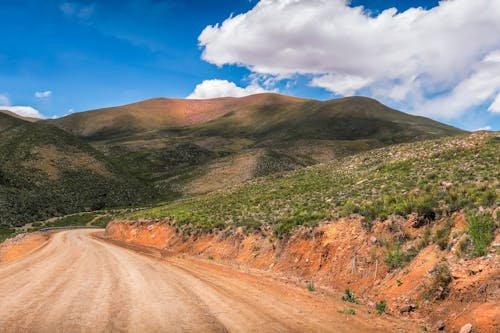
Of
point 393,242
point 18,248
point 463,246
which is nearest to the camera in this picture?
point 463,246

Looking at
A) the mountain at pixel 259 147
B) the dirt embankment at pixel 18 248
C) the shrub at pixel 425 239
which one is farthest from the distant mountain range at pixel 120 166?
the shrub at pixel 425 239

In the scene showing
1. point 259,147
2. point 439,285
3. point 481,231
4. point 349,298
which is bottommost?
point 349,298

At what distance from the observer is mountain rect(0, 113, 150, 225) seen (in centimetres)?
Result: 6425

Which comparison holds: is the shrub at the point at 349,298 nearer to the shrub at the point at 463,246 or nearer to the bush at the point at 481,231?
the shrub at the point at 463,246

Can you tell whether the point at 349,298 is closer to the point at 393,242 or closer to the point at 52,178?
the point at 393,242

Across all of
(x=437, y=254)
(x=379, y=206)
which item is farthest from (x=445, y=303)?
(x=379, y=206)

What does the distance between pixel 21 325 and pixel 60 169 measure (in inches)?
3303

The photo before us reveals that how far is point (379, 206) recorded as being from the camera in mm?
17438

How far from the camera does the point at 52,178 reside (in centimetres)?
7675

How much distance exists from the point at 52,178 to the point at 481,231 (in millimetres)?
83142

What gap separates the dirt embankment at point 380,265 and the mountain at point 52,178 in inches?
2041

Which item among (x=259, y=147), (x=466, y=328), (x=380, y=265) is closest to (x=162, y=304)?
(x=466, y=328)

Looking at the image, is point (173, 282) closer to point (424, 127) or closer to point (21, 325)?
point (21, 325)

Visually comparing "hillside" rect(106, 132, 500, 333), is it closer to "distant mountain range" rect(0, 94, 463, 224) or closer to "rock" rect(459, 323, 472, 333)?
"rock" rect(459, 323, 472, 333)
